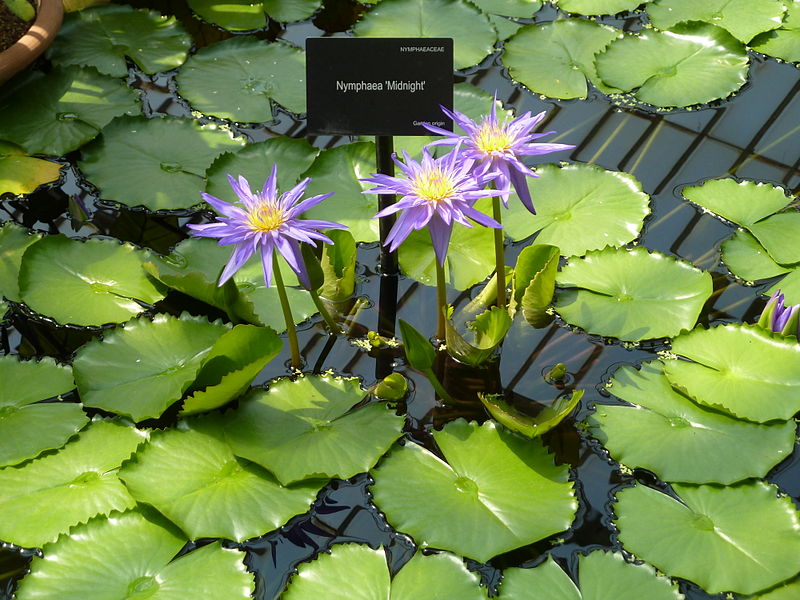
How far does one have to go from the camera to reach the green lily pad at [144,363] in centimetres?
206

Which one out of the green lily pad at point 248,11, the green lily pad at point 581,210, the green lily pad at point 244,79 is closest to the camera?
the green lily pad at point 581,210

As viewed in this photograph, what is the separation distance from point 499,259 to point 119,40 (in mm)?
2007

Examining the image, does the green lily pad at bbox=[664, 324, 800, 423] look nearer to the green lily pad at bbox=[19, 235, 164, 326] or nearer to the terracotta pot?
the green lily pad at bbox=[19, 235, 164, 326]

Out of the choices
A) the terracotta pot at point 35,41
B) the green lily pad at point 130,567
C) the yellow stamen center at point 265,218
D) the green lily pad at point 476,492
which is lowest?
the green lily pad at point 130,567

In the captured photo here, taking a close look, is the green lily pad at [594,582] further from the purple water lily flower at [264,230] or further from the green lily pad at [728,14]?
the green lily pad at [728,14]

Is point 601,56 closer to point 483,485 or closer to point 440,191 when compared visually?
point 440,191

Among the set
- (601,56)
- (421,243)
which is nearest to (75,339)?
(421,243)

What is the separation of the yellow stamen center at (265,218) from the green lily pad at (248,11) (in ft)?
5.80

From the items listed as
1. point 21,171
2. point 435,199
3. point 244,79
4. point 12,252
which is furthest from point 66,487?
point 244,79

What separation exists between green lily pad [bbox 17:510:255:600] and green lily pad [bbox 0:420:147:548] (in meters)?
0.07

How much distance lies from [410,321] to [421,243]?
250 mm

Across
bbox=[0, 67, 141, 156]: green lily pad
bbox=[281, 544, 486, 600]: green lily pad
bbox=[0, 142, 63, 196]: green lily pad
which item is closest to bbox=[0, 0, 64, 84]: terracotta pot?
bbox=[0, 67, 141, 156]: green lily pad

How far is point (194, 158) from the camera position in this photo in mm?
2828

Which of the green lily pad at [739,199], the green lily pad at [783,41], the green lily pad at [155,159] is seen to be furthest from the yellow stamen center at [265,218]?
the green lily pad at [783,41]
